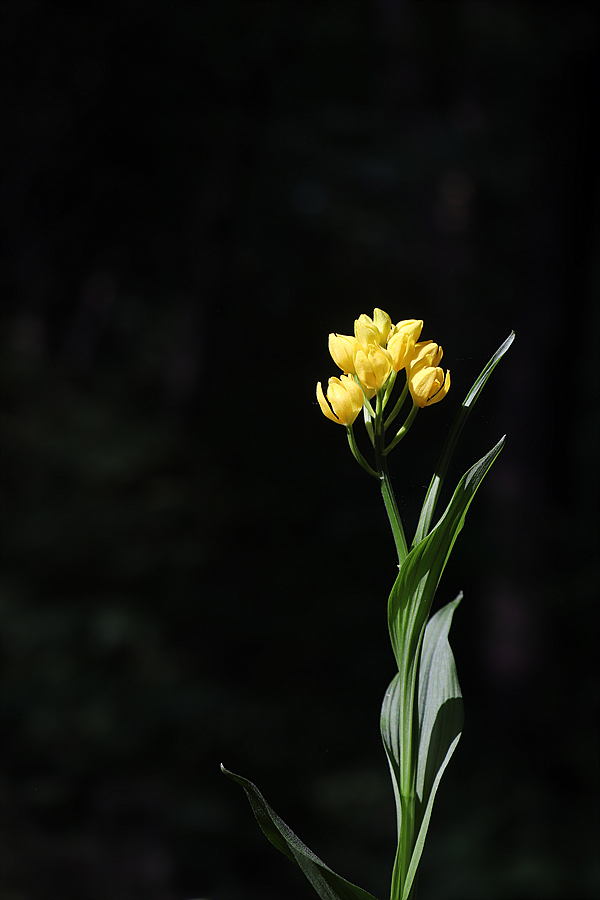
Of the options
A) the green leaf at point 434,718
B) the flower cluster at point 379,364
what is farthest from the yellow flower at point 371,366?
the green leaf at point 434,718

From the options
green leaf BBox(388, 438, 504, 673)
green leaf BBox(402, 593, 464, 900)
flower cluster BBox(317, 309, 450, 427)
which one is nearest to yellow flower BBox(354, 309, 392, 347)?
flower cluster BBox(317, 309, 450, 427)

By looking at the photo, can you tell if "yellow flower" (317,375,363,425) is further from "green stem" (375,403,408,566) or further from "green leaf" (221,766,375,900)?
"green leaf" (221,766,375,900)

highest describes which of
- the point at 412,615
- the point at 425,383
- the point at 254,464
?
the point at 254,464

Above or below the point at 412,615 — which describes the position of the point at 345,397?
above

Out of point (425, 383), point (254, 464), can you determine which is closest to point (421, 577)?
point (425, 383)

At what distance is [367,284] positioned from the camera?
318 cm

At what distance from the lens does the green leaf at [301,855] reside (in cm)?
50

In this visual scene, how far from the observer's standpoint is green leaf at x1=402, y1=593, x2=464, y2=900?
1.74ft

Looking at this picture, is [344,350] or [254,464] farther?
[254,464]

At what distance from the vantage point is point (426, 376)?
0.52 m

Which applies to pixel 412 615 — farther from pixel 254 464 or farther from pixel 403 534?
pixel 254 464

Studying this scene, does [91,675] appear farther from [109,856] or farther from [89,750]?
[109,856]

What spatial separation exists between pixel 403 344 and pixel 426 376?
0.09 feet

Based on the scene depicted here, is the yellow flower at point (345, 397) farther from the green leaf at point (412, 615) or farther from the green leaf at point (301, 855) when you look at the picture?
the green leaf at point (301, 855)
